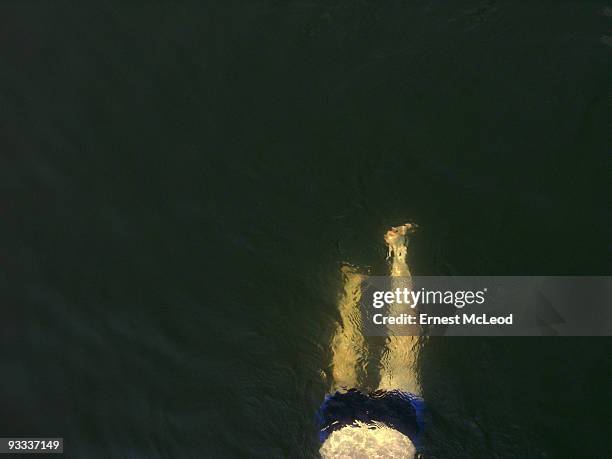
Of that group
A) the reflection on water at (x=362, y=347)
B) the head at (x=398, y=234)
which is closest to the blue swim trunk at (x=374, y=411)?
the reflection on water at (x=362, y=347)

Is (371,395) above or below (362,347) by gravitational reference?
below

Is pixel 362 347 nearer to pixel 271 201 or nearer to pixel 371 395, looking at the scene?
pixel 371 395

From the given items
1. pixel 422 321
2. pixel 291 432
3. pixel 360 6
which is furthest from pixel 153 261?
pixel 360 6

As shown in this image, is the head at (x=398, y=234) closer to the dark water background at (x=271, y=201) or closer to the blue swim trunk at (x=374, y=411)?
the dark water background at (x=271, y=201)

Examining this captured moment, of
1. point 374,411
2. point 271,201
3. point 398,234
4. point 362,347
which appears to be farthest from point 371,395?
point 271,201

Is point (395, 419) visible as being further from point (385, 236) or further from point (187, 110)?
point (187, 110)
